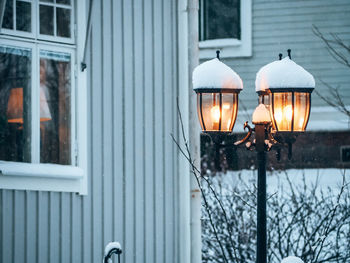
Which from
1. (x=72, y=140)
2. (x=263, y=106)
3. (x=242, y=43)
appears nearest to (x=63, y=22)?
(x=72, y=140)

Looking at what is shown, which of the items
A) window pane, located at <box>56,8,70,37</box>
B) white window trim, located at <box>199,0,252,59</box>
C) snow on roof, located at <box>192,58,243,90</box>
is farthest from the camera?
white window trim, located at <box>199,0,252,59</box>

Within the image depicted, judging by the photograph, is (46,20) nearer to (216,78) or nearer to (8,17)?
(8,17)

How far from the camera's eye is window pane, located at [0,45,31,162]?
15.5ft

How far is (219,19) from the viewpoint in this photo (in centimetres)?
1123

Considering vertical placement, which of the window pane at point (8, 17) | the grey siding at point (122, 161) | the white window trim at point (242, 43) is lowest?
the grey siding at point (122, 161)

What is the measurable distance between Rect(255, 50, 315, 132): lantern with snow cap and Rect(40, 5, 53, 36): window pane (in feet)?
7.43

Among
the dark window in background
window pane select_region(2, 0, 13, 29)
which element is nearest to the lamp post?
window pane select_region(2, 0, 13, 29)

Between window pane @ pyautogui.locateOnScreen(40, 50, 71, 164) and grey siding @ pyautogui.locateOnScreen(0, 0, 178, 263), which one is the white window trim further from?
window pane @ pyautogui.locateOnScreen(40, 50, 71, 164)

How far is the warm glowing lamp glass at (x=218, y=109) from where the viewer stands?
13.0 ft

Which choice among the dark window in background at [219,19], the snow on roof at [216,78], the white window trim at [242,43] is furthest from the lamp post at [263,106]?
the dark window in background at [219,19]

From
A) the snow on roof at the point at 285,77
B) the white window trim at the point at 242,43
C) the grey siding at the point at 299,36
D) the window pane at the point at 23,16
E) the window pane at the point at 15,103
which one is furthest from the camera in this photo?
the white window trim at the point at 242,43

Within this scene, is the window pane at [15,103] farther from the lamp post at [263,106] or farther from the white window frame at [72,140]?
the lamp post at [263,106]

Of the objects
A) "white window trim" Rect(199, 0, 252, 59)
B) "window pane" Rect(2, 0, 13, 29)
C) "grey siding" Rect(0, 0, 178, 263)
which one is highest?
"white window trim" Rect(199, 0, 252, 59)

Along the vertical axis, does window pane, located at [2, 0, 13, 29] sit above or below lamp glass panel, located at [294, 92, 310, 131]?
above
